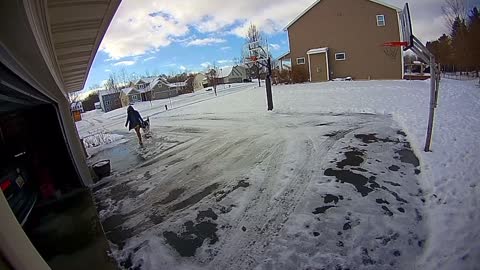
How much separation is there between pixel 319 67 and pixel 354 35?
159 inches

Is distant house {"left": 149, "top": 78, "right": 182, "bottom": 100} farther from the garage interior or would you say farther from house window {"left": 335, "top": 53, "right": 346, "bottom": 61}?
the garage interior

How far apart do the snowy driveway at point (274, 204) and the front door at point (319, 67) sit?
1945 centimetres

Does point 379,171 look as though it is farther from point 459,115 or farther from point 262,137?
point 459,115

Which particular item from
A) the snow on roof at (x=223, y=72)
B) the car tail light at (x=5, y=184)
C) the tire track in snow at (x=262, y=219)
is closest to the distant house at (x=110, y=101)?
the snow on roof at (x=223, y=72)

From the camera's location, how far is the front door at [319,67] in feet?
88.9

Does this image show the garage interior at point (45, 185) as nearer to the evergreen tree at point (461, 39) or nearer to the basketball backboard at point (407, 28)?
the basketball backboard at point (407, 28)

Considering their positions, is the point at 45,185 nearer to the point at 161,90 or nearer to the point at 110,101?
the point at 110,101

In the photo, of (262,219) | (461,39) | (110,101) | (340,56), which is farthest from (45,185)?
(110,101)

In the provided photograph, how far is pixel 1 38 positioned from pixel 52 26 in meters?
0.99

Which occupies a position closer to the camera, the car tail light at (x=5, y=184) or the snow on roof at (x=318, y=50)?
the car tail light at (x=5, y=184)

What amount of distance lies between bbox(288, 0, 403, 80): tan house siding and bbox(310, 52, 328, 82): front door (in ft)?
1.89

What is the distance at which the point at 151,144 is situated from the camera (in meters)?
10.9

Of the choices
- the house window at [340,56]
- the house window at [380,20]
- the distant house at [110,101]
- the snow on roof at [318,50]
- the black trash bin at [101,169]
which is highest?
the house window at [380,20]

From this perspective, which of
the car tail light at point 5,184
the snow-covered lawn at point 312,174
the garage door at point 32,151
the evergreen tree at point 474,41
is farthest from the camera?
the evergreen tree at point 474,41
